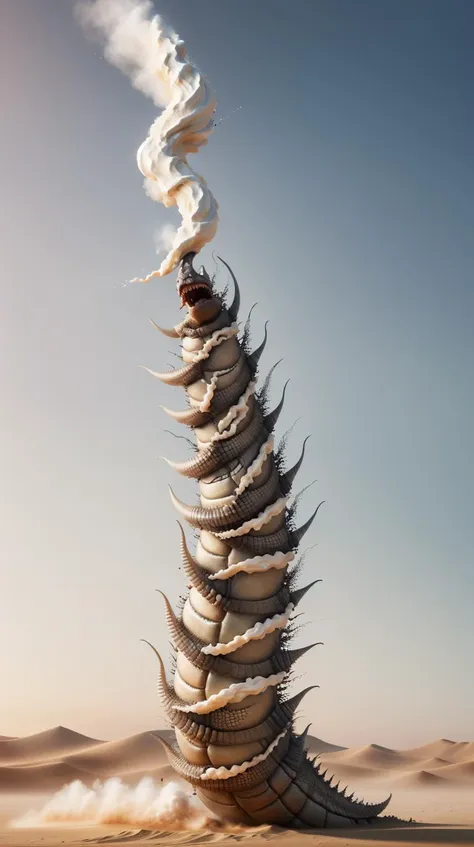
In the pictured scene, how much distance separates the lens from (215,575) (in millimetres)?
18688

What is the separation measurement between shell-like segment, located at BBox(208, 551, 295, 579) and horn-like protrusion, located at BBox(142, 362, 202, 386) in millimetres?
5116

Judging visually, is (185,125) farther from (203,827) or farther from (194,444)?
(203,827)

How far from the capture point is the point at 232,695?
17.6 m

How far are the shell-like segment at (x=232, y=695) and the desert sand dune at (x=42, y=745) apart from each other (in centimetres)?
3818

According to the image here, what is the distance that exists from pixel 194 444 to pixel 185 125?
9328 mm

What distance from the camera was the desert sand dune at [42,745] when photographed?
5238cm

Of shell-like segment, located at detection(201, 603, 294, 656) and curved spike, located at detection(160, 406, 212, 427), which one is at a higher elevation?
curved spike, located at detection(160, 406, 212, 427)

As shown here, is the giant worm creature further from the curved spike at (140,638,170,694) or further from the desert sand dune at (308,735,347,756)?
the desert sand dune at (308,735,347,756)

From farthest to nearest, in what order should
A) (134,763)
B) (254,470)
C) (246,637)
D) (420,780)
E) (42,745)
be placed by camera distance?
1. (42,745)
2. (134,763)
3. (420,780)
4. (254,470)
5. (246,637)

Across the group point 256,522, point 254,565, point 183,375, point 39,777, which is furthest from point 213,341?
point 39,777

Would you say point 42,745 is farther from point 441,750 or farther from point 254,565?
point 254,565

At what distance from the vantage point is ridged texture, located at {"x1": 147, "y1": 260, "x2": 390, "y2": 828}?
17953 millimetres

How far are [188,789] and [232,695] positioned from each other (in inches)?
249

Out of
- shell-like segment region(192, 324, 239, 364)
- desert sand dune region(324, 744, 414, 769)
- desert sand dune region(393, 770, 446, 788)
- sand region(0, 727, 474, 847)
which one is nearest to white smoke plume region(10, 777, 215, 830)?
sand region(0, 727, 474, 847)
